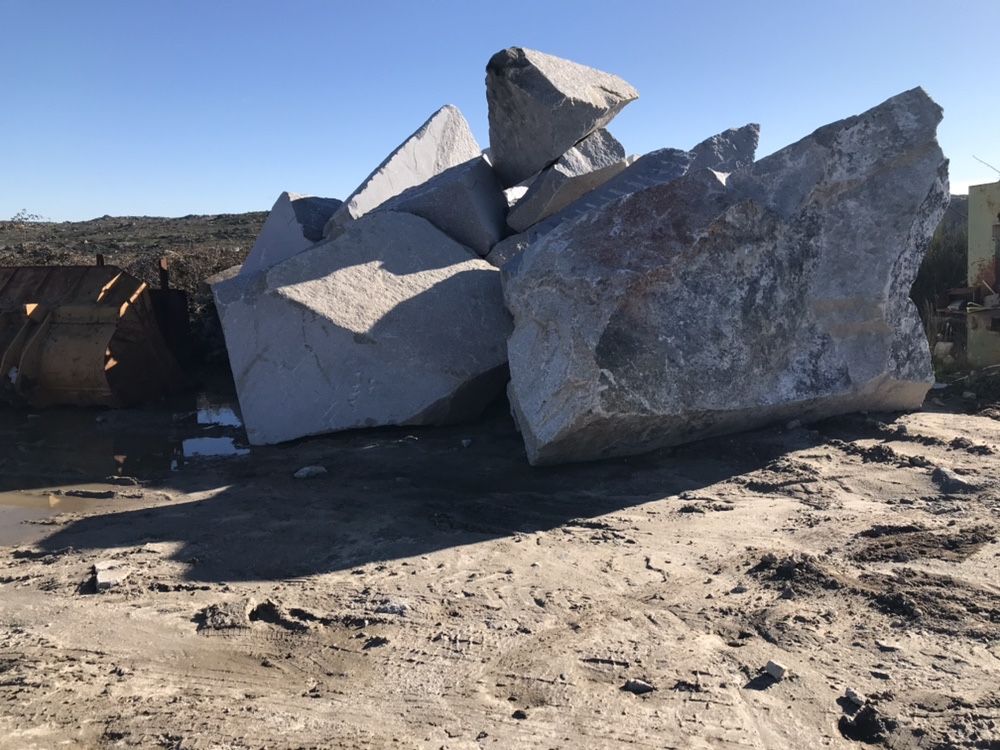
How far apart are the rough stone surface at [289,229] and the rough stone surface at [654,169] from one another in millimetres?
1641

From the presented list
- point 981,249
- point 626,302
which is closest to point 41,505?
point 626,302

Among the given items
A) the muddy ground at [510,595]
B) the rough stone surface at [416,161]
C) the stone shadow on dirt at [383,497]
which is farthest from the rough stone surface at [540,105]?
the muddy ground at [510,595]

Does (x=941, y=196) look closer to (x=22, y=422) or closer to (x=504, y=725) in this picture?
(x=504, y=725)

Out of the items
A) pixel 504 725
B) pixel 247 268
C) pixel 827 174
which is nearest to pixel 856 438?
pixel 827 174

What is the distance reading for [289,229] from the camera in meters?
7.51

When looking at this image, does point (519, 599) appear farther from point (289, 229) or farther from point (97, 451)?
point (289, 229)

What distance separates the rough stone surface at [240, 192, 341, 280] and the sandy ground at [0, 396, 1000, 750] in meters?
2.65

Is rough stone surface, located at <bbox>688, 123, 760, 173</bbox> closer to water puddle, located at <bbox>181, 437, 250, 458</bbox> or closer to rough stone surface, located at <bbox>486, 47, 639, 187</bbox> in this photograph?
rough stone surface, located at <bbox>486, 47, 639, 187</bbox>

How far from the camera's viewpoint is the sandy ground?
2414mm

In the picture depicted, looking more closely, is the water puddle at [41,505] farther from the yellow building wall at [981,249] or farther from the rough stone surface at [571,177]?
the yellow building wall at [981,249]

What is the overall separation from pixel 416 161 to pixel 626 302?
160 inches

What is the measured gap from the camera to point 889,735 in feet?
7.54

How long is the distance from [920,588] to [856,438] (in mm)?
2142

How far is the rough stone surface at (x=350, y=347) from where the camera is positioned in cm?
566
